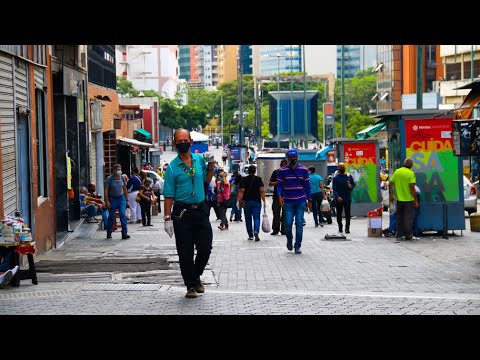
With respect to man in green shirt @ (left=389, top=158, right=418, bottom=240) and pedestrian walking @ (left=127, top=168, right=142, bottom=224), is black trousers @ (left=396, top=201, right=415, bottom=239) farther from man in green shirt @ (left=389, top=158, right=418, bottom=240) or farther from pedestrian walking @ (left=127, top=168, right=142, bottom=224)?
pedestrian walking @ (left=127, top=168, right=142, bottom=224)

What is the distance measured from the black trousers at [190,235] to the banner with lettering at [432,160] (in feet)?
33.9

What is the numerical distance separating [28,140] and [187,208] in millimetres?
6956

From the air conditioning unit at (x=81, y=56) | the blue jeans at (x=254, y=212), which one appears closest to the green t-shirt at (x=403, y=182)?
the blue jeans at (x=254, y=212)

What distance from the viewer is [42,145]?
1983cm

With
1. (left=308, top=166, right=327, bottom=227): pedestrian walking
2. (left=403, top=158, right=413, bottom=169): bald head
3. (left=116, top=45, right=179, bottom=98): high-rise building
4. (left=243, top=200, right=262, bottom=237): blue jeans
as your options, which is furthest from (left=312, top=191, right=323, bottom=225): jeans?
(left=116, top=45, right=179, bottom=98): high-rise building

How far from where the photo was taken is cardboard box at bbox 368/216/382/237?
22.0 meters

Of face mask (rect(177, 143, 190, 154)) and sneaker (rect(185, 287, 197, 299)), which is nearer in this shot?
sneaker (rect(185, 287, 197, 299))

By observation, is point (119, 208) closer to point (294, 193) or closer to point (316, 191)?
point (294, 193)

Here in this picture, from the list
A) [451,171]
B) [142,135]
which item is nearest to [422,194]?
[451,171]

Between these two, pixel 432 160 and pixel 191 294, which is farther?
pixel 432 160

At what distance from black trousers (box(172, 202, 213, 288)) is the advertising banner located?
18166 millimetres

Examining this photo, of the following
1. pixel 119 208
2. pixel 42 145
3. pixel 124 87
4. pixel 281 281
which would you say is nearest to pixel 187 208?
pixel 281 281
